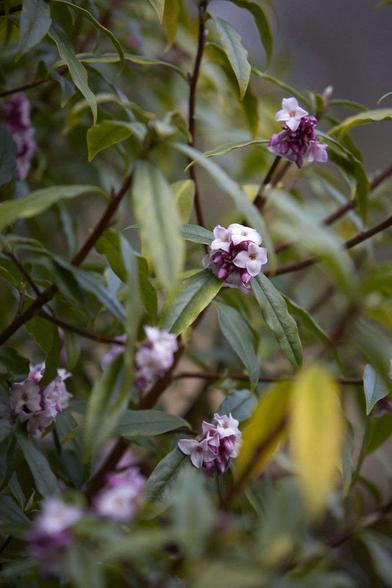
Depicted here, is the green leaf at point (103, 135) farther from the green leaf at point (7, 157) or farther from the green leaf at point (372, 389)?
the green leaf at point (372, 389)

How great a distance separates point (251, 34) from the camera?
83.3 inches

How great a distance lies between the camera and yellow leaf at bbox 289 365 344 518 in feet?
1.29

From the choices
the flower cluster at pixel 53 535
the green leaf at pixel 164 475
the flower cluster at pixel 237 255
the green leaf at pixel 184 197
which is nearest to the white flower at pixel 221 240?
the flower cluster at pixel 237 255

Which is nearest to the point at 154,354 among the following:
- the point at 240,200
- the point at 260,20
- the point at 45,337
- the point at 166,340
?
the point at 166,340

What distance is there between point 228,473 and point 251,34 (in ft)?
5.53

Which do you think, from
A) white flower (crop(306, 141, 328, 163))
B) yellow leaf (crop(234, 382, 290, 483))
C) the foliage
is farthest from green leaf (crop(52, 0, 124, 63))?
yellow leaf (crop(234, 382, 290, 483))

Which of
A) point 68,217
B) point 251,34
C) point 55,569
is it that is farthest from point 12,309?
point 251,34

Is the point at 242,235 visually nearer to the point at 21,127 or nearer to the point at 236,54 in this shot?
the point at 236,54

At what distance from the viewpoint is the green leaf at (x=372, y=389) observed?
2.31 feet

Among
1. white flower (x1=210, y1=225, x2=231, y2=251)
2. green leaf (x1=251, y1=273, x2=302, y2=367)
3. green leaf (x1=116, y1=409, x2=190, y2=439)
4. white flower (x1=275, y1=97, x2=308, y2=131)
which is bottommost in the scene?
green leaf (x1=116, y1=409, x2=190, y2=439)

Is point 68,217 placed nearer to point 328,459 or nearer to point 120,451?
point 120,451

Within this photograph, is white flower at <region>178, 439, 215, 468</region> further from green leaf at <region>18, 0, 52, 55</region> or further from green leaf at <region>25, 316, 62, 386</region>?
green leaf at <region>18, 0, 52, 55</region>

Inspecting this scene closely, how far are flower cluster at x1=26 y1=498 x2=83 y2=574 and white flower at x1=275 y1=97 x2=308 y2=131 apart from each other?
0.46m

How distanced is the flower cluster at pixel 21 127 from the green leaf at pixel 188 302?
35 centimetres
